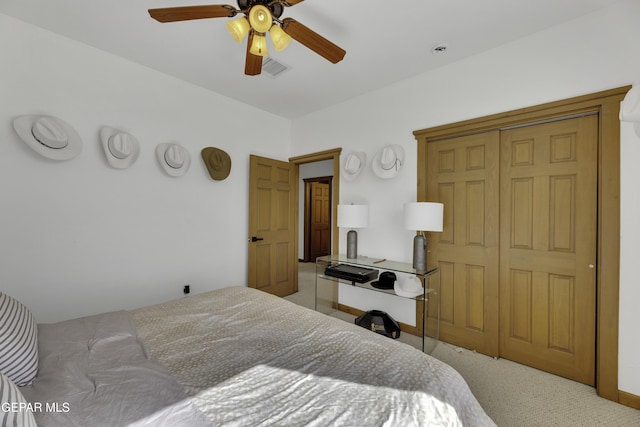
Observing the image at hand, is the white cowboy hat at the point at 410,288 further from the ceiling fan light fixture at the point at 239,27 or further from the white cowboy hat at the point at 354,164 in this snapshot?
the ceiling fan light fixture at the point at 239,27

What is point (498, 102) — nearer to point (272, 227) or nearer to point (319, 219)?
point (272, 227)

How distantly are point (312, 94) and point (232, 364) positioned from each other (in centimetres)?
303

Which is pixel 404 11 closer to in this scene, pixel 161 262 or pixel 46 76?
pixel 46 76

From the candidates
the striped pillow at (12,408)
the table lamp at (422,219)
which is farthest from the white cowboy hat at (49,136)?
the table lamp at (422,219)

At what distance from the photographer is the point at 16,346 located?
38.4 inches

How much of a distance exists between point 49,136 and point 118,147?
45 cm

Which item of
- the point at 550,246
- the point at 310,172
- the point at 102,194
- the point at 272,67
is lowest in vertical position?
the point at 550,246

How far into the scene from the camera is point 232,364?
1126 mm

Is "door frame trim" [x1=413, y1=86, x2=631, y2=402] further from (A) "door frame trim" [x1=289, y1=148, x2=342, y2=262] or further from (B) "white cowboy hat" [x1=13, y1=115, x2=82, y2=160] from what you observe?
(B) "white cowboy hat" [x1=13, y1=115, x2=82, y2=160]

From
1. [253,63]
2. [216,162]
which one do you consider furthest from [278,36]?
[216,162]

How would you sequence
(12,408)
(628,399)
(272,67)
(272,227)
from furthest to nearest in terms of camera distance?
1. (272,227)
2. (272,67)
3. (628,399)
4. (12,408)

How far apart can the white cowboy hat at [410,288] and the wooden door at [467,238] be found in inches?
14.4

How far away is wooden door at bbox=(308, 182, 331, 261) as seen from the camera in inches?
255

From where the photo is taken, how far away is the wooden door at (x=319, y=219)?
21.3ft
